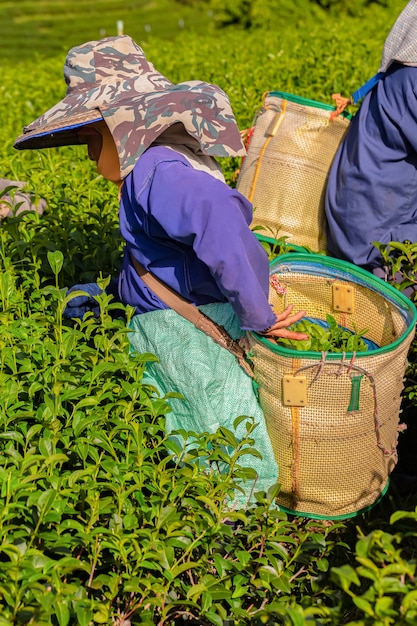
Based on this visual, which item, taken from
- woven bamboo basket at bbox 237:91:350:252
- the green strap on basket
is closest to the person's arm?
the green strap on basket

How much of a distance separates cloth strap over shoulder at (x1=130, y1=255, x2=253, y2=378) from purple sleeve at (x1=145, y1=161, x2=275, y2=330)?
174 millimetres

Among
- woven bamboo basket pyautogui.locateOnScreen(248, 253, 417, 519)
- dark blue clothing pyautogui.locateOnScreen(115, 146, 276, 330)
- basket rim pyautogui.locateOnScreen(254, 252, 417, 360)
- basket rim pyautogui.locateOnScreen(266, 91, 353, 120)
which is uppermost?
dark blue clothing pyautogui.locateOnScreen(115, 146, 276, 330)

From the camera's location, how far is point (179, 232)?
2252 millimetres

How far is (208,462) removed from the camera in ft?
7.94

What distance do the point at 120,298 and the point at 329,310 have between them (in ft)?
2.32

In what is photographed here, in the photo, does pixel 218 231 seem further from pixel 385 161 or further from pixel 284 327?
pixel 385 161

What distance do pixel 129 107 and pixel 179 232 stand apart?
0.45m

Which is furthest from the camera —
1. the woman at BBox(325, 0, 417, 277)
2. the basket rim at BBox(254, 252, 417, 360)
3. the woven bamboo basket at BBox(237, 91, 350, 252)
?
the woven bamboo basket at BBox(237, 91, 350, 252)

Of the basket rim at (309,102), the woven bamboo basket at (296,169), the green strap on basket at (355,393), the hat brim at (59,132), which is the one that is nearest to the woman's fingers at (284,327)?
the green strap on basket at (355,393)

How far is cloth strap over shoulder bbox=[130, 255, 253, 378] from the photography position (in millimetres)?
2451

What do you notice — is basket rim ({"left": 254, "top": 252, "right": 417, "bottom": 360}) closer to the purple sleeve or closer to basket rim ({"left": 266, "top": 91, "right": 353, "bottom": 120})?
the purple sleeve

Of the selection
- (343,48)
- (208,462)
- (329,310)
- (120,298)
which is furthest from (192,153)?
(343,48)

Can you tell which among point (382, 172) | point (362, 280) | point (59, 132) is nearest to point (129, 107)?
point (59, 132)

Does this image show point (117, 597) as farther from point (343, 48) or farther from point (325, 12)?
point (325, 12)
